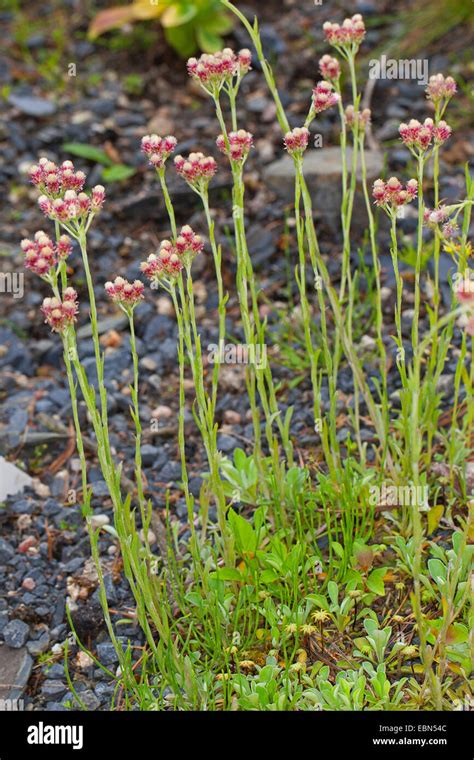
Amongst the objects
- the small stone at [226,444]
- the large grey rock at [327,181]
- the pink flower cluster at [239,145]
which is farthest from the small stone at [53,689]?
the large grey rock at [327,181]

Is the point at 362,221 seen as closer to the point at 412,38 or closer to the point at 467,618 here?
the point at 412,38

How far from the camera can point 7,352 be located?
451 cm

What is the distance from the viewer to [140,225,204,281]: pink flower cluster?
252cm

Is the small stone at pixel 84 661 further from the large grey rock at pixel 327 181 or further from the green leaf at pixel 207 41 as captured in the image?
the green leaf at pixel 207 41

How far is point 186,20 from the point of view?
5516 millimetres

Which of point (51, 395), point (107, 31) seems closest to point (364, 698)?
point (51, 395)

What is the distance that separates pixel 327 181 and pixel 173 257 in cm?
241

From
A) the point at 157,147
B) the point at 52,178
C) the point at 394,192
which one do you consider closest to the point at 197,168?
the point at 157,147

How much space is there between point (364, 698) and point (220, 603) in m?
0.47

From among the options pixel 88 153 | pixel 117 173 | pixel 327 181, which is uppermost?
pixel 88 153

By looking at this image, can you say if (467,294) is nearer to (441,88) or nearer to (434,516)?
(441,88)

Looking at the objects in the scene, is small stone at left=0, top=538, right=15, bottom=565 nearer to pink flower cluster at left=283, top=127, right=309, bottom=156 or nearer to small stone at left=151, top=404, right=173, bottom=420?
small stone at left=151, top=404, right=173, bottom=420

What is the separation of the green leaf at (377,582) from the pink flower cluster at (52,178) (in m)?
1.39

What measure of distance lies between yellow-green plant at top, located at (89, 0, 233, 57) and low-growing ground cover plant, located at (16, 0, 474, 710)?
111 inches
